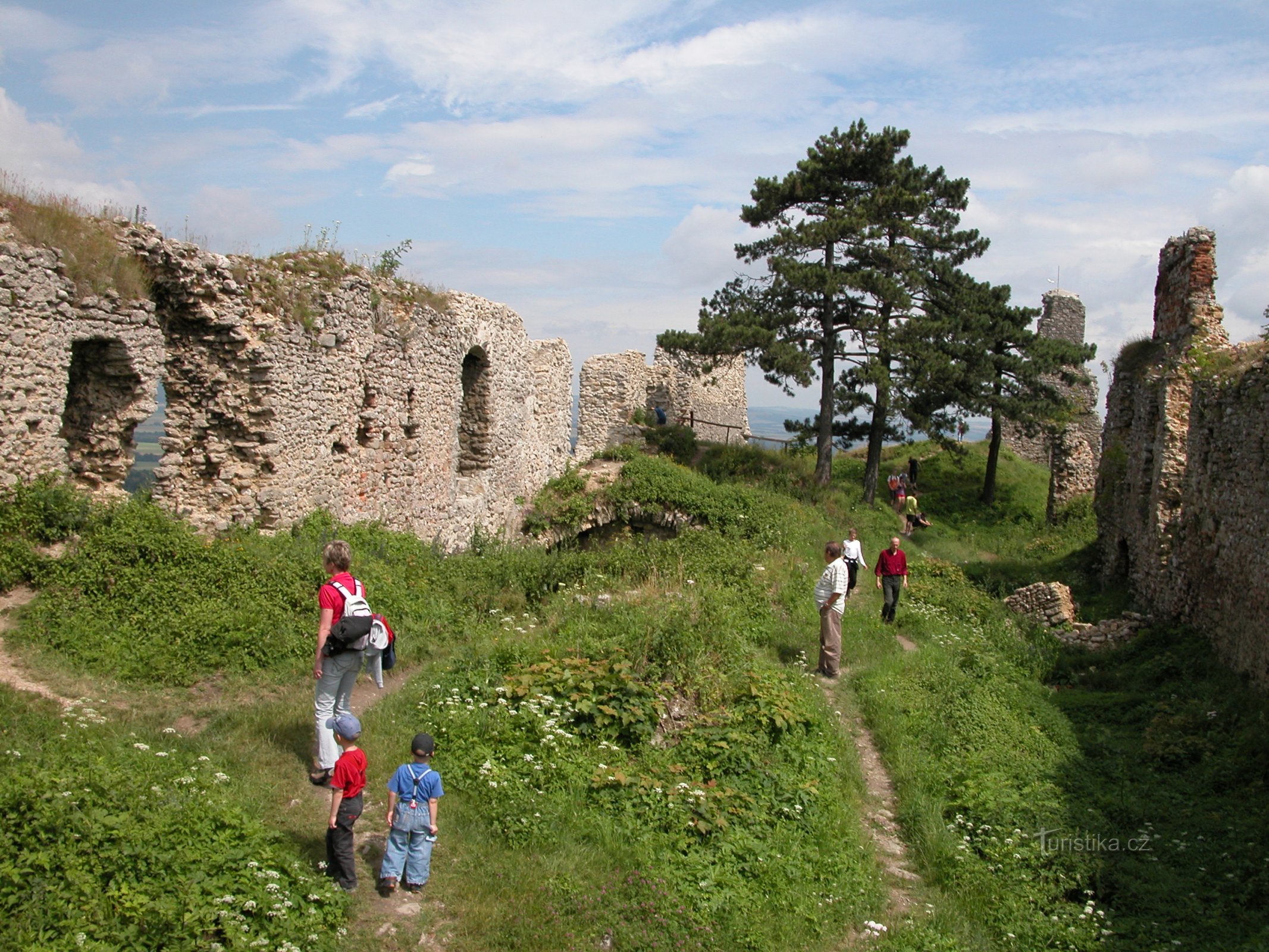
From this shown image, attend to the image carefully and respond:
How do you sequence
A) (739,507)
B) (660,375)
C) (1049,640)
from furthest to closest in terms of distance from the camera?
(660,375)
(739,507)
(1049,640)

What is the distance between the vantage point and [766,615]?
1238cm

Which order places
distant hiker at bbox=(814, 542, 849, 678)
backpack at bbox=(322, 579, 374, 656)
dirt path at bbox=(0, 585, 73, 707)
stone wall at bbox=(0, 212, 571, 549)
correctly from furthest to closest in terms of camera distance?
1. distant hiker at bbox=(814, 542, 849, 678)
2. stone wall at bbox=(0, 212, 571, 549)
3. dirt path at bbox=(0, 585, 73, 707)
4. backpack at bbox=(322, 579, 374, 656)

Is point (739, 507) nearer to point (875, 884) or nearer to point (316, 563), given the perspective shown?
point (316, 563)

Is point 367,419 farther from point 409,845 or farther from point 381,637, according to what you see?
point 409,845

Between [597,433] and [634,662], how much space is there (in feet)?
56.0

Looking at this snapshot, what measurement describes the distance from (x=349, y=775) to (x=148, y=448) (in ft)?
23.3

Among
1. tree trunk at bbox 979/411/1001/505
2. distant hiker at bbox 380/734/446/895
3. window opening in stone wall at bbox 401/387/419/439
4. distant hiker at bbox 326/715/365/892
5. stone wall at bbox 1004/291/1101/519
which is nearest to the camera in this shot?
distant hiker at bbox 326/715/365/892

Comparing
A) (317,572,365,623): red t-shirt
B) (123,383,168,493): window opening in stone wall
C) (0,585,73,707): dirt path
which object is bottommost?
(0,585,73,707): dirt path

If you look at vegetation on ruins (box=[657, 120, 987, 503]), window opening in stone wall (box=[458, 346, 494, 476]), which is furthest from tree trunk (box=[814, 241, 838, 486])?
window opening in stone wall (box=[458, 346, 494, 476])

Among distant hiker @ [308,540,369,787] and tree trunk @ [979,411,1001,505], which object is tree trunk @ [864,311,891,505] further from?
distant hiker @ [308,540,369,787]

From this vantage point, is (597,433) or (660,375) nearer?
(597,433)

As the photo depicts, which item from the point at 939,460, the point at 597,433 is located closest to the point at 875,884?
the point at 597,433

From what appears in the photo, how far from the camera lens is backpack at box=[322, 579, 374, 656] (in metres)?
6.17

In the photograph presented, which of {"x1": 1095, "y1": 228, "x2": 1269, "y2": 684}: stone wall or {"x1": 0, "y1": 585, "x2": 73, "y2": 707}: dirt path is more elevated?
{"x1": 1095, "y1": 228, "x2": 1269, "y2": 684}: stone wall
